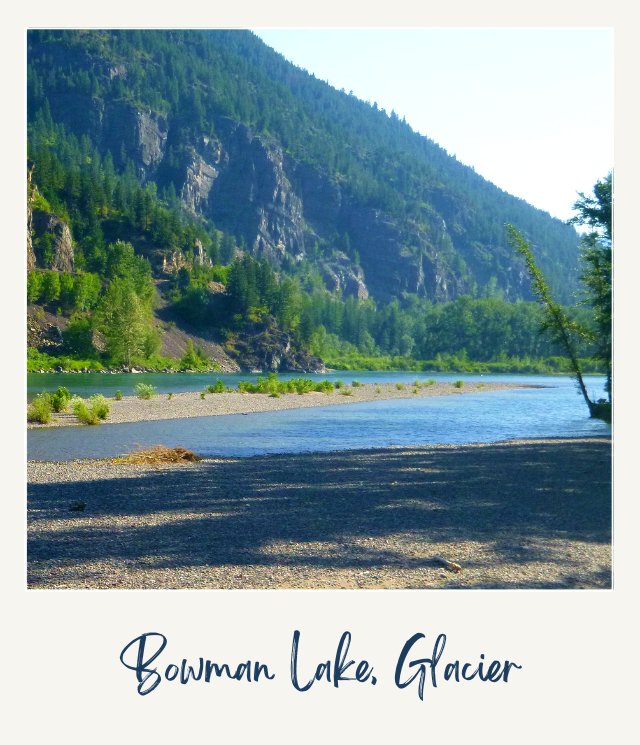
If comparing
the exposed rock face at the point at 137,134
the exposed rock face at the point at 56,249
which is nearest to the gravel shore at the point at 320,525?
the exposed rock face at the point at 56,249

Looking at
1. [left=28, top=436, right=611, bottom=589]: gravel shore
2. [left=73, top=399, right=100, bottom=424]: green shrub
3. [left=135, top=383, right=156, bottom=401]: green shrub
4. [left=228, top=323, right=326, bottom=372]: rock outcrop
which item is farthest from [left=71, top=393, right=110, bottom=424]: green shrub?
[left=228, top=323, right=326, bottom=372]: rock outcrop

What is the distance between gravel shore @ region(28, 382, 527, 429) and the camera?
27505 mm

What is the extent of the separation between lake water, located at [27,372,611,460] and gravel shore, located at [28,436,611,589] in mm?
4144

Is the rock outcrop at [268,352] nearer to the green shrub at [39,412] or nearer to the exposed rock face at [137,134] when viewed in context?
the green shrub at [39,412]

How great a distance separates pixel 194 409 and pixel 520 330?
58006 millimetres

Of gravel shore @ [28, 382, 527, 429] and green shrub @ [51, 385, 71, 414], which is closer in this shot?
green shrub @ [51, 385, 71, 414]

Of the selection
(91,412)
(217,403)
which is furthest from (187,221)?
(91,412)

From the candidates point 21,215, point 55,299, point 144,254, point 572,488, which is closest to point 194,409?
point 55,299

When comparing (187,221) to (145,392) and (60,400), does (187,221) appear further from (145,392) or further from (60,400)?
(60,400)

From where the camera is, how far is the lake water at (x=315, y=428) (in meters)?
19.6

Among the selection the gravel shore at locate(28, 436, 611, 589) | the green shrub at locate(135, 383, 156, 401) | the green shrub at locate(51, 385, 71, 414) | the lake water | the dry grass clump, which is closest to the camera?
the gravel shore at locate(28, 436, 611, 589)

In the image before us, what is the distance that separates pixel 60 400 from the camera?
86.3ft

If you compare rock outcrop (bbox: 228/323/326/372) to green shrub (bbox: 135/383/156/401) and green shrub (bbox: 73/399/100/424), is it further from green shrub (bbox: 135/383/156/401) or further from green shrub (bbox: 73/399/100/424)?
green shrub (bbox: 73/399/100/424)

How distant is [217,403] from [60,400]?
31.6 feet
